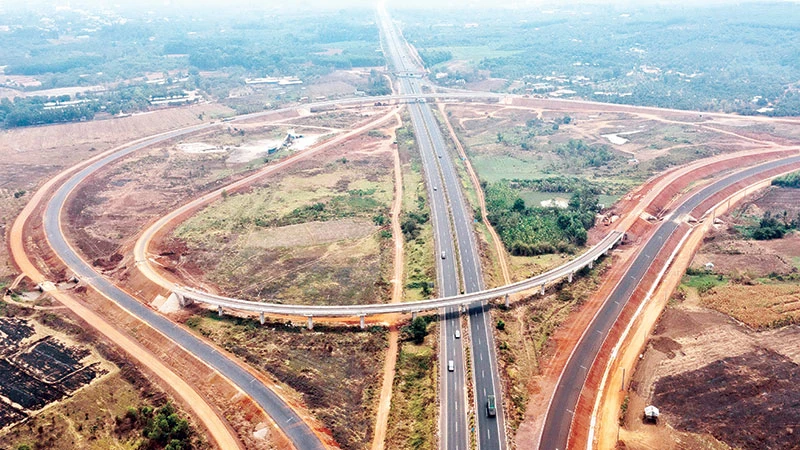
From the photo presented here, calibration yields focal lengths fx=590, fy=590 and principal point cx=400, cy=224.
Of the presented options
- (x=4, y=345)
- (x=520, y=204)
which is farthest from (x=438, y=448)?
(x=520, y=204)

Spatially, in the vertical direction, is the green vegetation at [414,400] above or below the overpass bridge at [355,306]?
below

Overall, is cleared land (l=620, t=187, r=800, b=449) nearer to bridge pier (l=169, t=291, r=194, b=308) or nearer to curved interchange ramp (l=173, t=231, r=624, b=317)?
curved interchange ramp (l=173, t=231, r=624, b=317)

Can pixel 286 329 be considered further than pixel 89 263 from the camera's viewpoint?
No

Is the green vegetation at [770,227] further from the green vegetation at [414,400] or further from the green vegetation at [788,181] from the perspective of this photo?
the green vegetation at [414,400]

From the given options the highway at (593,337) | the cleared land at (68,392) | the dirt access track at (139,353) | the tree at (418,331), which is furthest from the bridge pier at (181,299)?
the highway at (593,337)

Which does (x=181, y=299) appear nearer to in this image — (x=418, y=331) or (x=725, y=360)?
(x=418, y=331)

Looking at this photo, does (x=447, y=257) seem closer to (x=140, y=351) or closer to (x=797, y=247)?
(x=140, y=351)

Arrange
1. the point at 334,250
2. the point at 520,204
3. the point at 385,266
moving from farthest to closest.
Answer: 1. the point at 520,204
2. the point at 334,250
3. the point at 385,266
